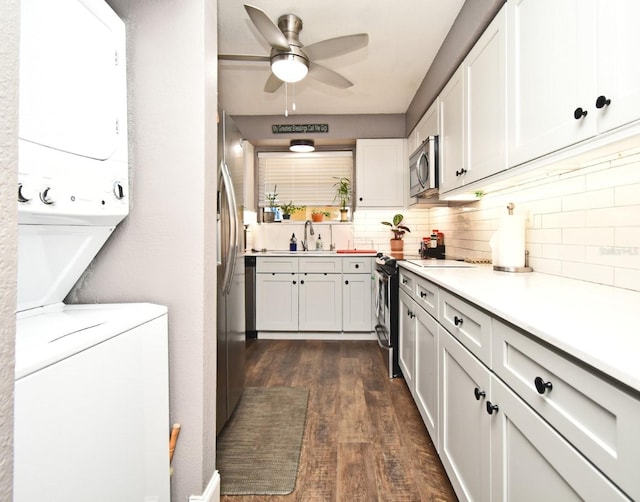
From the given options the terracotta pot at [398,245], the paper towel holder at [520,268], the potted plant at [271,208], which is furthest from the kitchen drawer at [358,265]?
the paper towel holder at [520,268]

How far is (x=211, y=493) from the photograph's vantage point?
1.41 metres

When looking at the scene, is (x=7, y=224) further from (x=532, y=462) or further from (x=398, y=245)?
(x=398, y=245)

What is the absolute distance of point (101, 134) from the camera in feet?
3.67

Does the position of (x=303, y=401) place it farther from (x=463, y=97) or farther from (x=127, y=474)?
(x=463, y=97)

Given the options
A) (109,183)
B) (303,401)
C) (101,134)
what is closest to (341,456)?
(303,401)

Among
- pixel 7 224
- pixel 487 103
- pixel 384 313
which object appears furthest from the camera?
pixel 384 313

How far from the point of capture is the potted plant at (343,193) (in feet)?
14.9

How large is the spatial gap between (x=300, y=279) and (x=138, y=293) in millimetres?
2673

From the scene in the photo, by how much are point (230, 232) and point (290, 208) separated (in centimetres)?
270

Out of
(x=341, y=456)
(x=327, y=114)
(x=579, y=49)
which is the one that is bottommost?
(x=341, y=456)

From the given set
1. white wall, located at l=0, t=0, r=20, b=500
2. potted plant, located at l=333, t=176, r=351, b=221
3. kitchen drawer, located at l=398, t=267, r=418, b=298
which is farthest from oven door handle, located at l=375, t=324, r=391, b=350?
white wall, located at l=0, t=0, r=20, b=500

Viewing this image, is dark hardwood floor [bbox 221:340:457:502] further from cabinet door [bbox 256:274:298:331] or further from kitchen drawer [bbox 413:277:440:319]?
kitchen drawer [bbox 413:277:440:319]

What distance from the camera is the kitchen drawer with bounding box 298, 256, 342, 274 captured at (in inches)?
155

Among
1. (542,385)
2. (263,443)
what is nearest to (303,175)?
(263,443)
